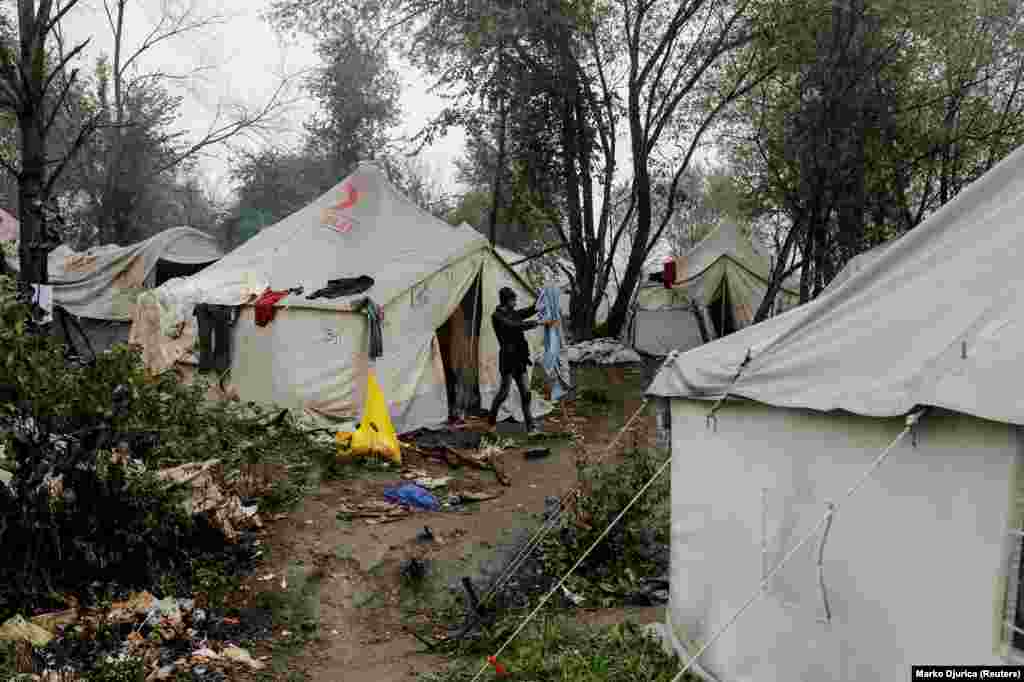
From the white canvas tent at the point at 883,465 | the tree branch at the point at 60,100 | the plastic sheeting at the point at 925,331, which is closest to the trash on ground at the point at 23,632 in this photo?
the white canvas tent at the point at 883,465

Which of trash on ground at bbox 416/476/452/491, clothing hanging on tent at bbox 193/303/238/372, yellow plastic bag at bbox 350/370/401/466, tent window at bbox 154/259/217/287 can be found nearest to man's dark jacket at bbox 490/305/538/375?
yellow plastic bag at bbox 350/370/401/466

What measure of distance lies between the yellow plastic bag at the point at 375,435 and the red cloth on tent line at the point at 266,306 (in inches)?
85.3

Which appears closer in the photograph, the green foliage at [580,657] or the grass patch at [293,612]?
Answer: the green foliage at [580,657]

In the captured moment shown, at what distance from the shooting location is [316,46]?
940 inches

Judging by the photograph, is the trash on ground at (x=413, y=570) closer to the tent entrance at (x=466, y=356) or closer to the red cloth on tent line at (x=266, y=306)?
the tent entrance at (x=466, y=356)

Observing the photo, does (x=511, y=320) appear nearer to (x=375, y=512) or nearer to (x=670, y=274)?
(x=375, y=512)

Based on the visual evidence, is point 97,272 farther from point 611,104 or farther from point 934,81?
point 934,81

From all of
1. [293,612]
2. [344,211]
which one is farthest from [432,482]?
[344,211]

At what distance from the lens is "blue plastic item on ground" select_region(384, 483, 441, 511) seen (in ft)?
24.1

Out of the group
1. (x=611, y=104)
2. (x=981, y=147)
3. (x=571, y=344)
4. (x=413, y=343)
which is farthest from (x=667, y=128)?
(x=413, y=343)

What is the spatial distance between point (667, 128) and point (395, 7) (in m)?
5.56

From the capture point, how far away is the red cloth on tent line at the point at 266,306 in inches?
400

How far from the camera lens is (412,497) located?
24.3 feet

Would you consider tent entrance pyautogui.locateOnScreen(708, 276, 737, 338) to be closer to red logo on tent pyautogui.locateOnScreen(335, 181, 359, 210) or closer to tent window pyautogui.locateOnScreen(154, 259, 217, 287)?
red logo on tent pyautogui.locateOnScreen(335, 181, 359, 210)
